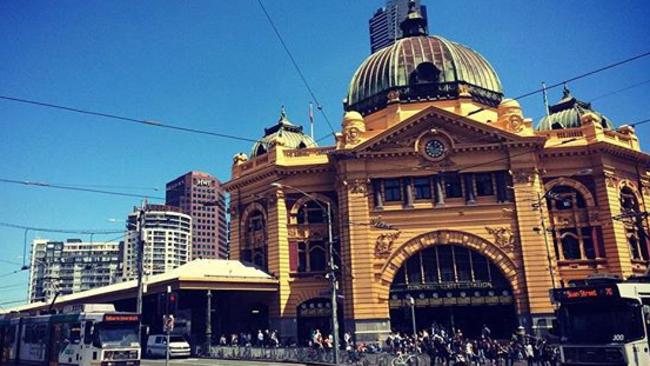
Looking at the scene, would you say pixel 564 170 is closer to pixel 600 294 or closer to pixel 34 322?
pixel 600 294

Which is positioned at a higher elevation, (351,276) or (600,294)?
(351,276)

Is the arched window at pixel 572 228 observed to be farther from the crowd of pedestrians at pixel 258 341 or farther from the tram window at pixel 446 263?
the crowd of pedestrians at pixel 258 341

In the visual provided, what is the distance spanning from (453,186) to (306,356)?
59.9ft

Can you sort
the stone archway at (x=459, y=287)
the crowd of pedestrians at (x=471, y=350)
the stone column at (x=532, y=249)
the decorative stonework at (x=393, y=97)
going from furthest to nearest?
the decorative stonework at (x=393, y=97) < the stone archway at (x=459, y=287) < the stone column at (x=532, y=249) < the crowd of pedestrians at (x=471, y=350)

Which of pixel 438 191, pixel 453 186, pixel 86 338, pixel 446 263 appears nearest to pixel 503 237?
pixel 446 263

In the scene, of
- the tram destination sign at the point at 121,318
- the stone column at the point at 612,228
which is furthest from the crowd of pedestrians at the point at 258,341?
the stone column at the point at 612,228

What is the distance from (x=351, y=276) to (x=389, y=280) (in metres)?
2.94

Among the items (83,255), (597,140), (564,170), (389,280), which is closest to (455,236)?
(389,280)

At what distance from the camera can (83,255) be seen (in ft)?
479

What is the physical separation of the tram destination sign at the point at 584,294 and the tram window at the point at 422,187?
21829 mm

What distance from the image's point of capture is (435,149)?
143ft

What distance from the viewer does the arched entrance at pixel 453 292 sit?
136ft

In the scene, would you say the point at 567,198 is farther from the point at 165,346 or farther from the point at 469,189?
the point at 165,346

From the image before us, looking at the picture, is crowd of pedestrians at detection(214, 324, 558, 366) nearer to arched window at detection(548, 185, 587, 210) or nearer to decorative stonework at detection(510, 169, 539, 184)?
decorative stonework at detection(510, 169, 539, 184)
